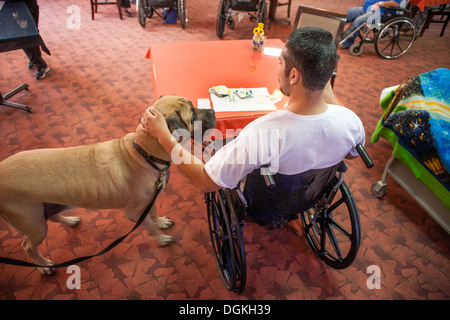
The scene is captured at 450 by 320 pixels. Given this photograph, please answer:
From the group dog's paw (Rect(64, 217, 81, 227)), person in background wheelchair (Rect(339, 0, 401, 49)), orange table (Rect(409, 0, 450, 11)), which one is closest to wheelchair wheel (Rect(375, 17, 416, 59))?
person in background wheelchair (Rect(339, 0, 401, 49))

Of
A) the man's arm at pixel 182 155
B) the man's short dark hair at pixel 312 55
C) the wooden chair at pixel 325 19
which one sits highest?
the wooden chair at pixel 325 19

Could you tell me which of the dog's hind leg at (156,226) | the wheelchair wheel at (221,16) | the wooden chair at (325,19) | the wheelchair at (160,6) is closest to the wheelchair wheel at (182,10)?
the wheelchair at (160,6)

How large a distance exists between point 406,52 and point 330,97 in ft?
16.7

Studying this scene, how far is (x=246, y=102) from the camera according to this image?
6.18 ft

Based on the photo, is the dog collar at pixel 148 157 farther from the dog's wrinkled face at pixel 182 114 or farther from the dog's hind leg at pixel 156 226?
the dog's hind leg at pixel 156 226

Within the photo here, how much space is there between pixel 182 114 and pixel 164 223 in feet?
3.44

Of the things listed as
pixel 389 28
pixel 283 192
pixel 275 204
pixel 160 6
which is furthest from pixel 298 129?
pixel 160 6

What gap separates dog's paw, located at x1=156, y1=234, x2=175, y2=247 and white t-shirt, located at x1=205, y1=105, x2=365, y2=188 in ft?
3.52

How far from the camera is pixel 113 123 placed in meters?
3.12

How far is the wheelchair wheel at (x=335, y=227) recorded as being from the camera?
5.02 ft

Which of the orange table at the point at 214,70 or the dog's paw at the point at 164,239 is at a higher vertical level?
the orange table at the point at 214,70

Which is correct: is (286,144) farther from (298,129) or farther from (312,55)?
(312,55)

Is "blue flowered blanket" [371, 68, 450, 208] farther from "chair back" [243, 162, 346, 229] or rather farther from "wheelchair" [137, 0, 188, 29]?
"wheelchair" [137, 0, 188, 29]

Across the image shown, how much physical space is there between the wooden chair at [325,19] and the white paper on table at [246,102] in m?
1.45
